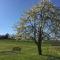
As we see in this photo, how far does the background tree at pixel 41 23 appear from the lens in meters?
41.5

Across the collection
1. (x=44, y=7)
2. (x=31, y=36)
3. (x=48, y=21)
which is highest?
(x=44, y=7)

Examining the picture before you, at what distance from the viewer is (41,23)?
41344 millimetres

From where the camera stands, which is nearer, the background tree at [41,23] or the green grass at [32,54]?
the green grass at [32,54]

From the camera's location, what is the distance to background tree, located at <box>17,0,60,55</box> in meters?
A: 41.5

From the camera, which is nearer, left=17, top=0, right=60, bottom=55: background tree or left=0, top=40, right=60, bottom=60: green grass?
left=0, top=40, right=60, bottom=60: green grass

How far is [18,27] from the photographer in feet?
141

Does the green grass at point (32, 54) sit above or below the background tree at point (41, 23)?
below

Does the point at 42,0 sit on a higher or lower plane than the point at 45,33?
higher

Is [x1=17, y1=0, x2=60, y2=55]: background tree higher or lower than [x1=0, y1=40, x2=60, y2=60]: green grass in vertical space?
higher

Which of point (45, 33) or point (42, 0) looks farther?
point (42, 0)

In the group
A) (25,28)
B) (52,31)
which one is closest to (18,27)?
(25,28)

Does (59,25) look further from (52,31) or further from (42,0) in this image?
(42,0)

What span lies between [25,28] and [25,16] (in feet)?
9.45

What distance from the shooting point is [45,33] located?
136ft
